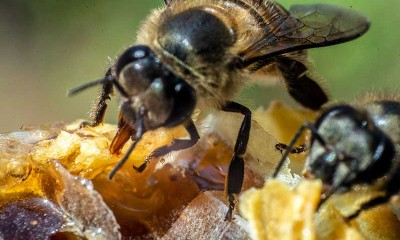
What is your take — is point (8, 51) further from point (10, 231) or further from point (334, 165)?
point (334, 165)

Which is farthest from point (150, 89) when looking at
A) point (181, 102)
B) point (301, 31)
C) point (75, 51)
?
point (75, 51)

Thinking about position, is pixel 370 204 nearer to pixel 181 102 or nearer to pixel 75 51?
pixel 181 102

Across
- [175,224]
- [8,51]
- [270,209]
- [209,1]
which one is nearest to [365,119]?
[270,209]

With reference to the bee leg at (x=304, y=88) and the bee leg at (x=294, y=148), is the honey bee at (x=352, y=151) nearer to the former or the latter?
the bee leg at (x=294, y=148)

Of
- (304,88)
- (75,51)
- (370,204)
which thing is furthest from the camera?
(75,51)

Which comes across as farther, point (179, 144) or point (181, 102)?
point (179, 144)
